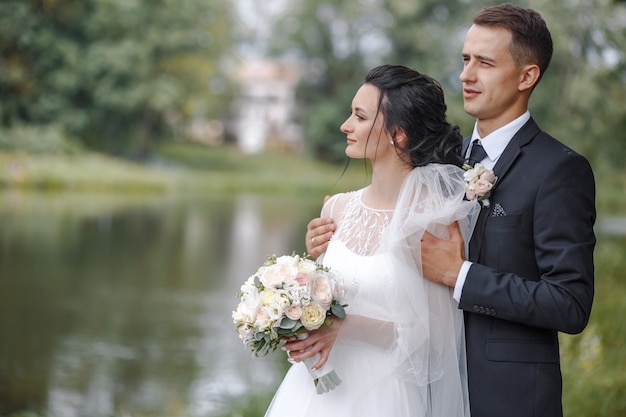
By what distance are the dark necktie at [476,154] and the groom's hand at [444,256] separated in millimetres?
229

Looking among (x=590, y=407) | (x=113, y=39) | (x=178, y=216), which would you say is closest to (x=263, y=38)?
(x=113, y=39)

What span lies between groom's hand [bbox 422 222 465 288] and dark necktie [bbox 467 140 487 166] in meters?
0.23

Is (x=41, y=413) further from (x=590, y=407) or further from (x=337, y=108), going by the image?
(x=337, y=108)

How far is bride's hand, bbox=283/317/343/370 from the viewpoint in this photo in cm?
241

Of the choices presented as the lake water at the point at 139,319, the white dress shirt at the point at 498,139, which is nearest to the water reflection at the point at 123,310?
the lake water at the point at 139,319

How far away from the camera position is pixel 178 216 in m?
22.6

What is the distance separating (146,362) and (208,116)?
3015 cm

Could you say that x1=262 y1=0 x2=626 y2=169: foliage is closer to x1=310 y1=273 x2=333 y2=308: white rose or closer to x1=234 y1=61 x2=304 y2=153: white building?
x1=234 y1=61 x2=304 y2=153: white building

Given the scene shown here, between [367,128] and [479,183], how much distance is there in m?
0.42

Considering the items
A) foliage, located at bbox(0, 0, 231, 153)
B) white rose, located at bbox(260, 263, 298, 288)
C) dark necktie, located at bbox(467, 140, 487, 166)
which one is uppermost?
dark necktie, located at bbox(467, 140, 487, 166)

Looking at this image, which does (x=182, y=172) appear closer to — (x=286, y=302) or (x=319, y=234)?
(x=319, y=234)

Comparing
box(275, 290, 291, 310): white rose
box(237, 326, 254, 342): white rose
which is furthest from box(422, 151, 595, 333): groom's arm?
box(237, 326, 254, 342): white rose

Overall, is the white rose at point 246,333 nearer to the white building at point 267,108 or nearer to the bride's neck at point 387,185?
the bride's neck at point 387,185

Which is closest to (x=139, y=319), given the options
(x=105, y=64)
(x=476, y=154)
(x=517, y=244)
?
(x=476, y=154)
